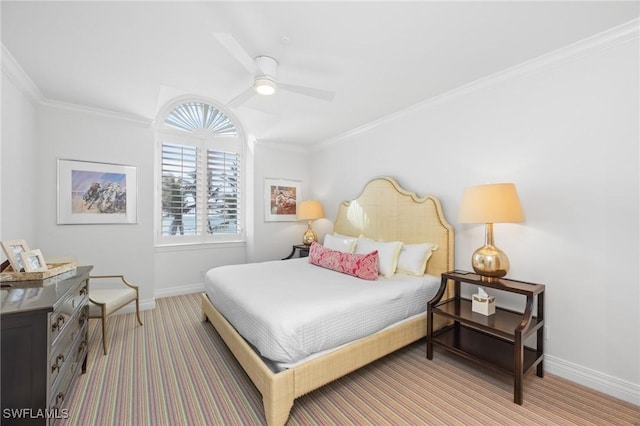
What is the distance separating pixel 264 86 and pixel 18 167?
2.58 meters

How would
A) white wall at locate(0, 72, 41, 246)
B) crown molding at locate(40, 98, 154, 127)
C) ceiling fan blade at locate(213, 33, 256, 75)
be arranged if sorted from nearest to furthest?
1. ceiling fan blade at locate(213, 33, 256, 75)
2. white wall at locate(0, 72, 41, 246)
3. crown molding at locate(40, 98, 154, 127)

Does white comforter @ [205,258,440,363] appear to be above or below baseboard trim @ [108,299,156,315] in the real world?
above

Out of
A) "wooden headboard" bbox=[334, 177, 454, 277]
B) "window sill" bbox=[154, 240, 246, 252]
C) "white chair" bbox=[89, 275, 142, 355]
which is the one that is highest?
"wooden headboard" bbox=[334, 177, 454, 277]

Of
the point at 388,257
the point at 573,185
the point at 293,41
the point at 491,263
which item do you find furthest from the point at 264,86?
the point at 573,185

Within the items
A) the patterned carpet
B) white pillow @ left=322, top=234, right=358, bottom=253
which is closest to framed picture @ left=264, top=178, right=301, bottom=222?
white pillow @ left=322, top=234, right=358, bottom=253

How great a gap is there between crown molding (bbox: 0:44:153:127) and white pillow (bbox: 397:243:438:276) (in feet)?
12.3

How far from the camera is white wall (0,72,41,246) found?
2.42m

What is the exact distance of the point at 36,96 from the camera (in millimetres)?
2965

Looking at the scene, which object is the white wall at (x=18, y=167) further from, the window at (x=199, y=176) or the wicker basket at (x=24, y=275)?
the window at (x=199, y=176)

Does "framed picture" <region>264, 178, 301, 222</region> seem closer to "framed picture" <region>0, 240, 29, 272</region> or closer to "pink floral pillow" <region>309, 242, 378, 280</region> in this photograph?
"pink floral pillow" <region>309, 242, 378, 280</region>

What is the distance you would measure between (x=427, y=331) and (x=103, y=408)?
8.48 ft

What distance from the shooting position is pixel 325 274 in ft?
9.99

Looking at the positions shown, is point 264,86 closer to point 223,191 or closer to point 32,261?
point 32,261

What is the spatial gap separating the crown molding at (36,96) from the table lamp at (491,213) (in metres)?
4.00
